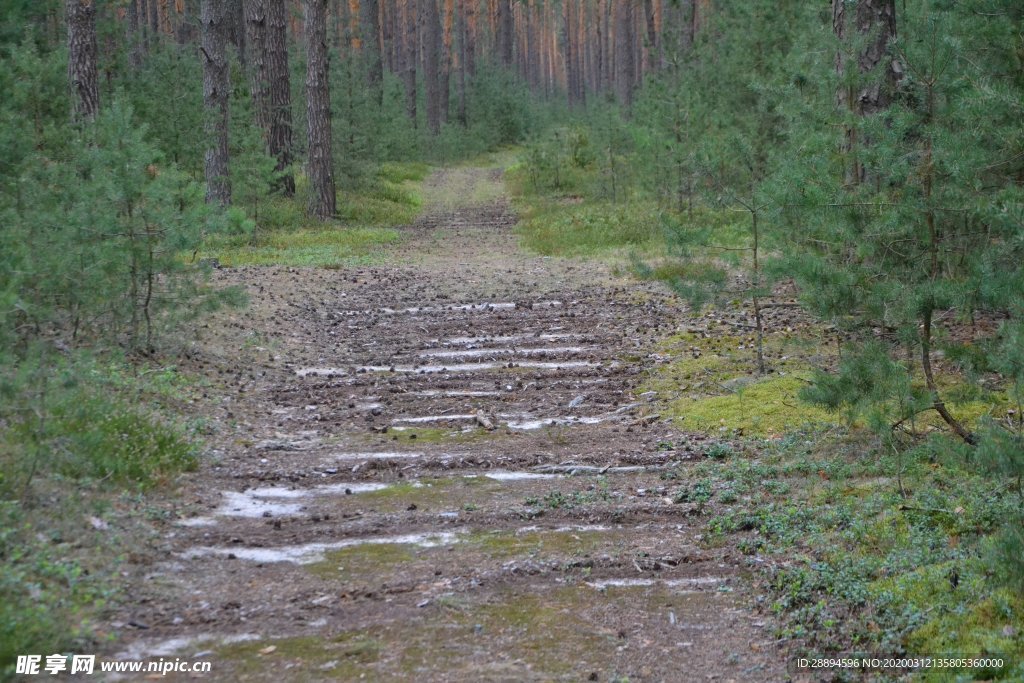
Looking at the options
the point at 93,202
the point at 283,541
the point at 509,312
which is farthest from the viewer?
the point at 509,312

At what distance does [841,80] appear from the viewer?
7.25 m

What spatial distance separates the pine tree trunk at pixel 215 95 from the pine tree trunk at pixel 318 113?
2.75 m

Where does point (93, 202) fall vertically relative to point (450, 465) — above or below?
above

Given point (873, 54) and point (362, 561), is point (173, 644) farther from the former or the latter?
point (873, 54)

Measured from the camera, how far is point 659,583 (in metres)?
4.91

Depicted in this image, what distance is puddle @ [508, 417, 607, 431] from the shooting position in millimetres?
7789

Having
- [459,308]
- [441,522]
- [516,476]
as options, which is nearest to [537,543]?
[441,522]

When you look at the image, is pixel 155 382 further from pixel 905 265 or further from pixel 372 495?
pixel 905 265

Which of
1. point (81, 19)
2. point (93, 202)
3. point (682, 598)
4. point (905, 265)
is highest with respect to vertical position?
point (81, 19)

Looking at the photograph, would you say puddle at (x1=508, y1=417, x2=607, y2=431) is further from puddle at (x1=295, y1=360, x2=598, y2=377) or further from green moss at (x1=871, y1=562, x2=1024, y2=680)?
green moss at (x1=871, y1=562, x2=1024, y2=680)

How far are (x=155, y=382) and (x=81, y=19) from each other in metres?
8.29

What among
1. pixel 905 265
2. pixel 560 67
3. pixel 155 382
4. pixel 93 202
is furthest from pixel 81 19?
pixel 560 67

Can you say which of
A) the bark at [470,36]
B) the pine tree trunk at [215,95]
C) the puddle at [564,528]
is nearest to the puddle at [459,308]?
the pine tree trunk at [215,95]

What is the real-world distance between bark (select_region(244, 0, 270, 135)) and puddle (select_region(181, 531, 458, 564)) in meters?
16.8
